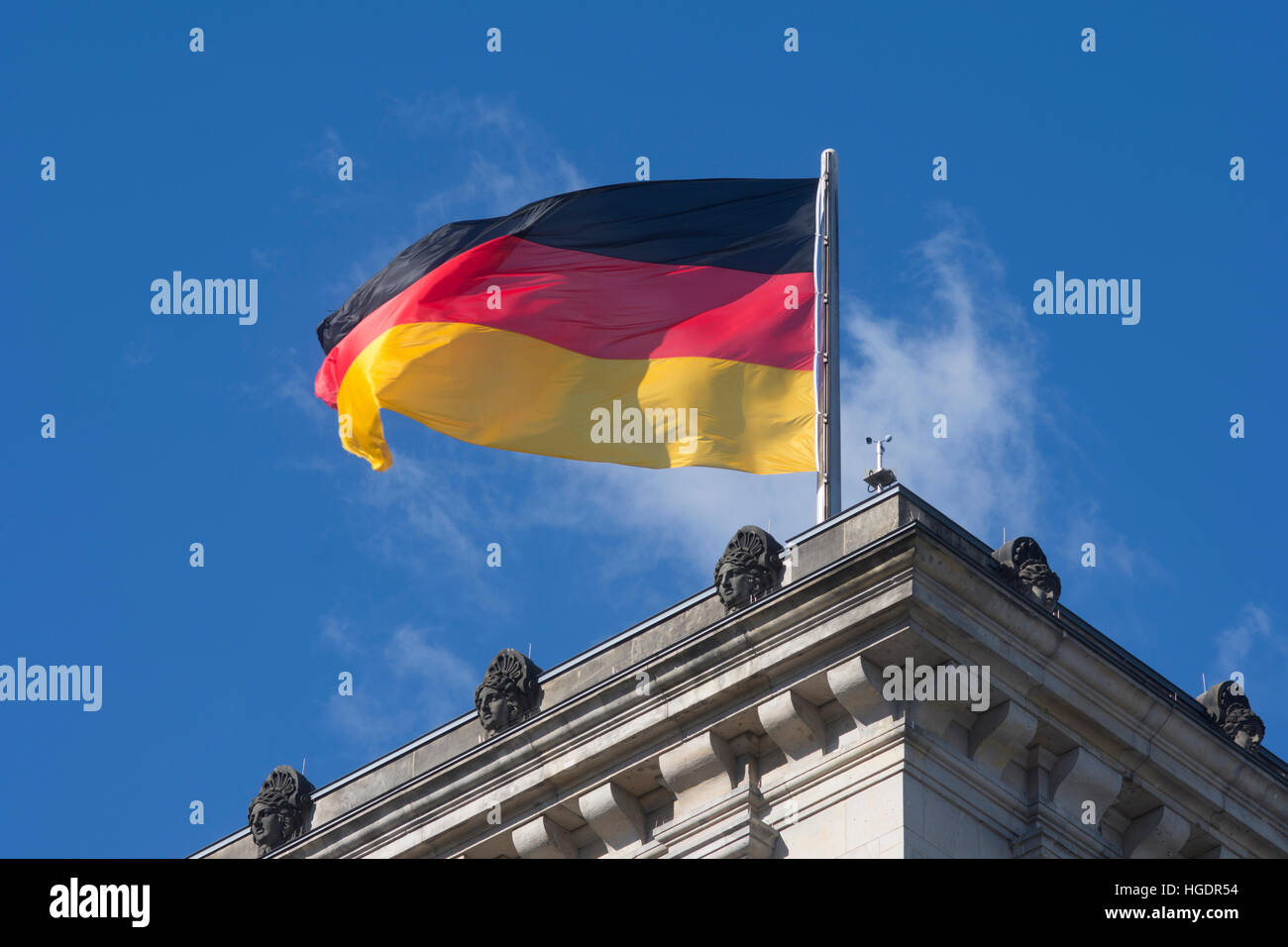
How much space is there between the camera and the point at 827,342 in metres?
35.9

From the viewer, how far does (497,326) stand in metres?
37.6

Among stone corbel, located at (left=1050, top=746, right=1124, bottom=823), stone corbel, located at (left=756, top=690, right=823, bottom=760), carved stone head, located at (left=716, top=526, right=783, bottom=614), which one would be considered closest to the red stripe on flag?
carved stone head, located at (left=716, top=526, right=783, bottom=614)

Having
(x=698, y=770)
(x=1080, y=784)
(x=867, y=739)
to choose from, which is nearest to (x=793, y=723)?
(x=867, y=739)

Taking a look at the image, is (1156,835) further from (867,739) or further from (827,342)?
(827,342)

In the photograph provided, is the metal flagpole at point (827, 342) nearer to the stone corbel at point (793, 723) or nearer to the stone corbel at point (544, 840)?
the stone corbel at point (793, 723)

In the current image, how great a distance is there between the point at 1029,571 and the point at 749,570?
Answer: 10.3 feet

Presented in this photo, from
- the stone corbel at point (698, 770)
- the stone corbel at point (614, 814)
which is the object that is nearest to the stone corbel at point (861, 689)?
the stone corbel at point (698, 770)

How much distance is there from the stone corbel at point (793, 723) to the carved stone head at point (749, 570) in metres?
1.29

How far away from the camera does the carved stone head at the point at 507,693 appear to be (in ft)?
110

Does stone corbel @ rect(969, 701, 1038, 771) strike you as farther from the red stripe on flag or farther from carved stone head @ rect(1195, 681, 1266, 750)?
the red stripe on flag

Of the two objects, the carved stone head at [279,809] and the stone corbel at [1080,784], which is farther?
the carved stone head at [279,809]
